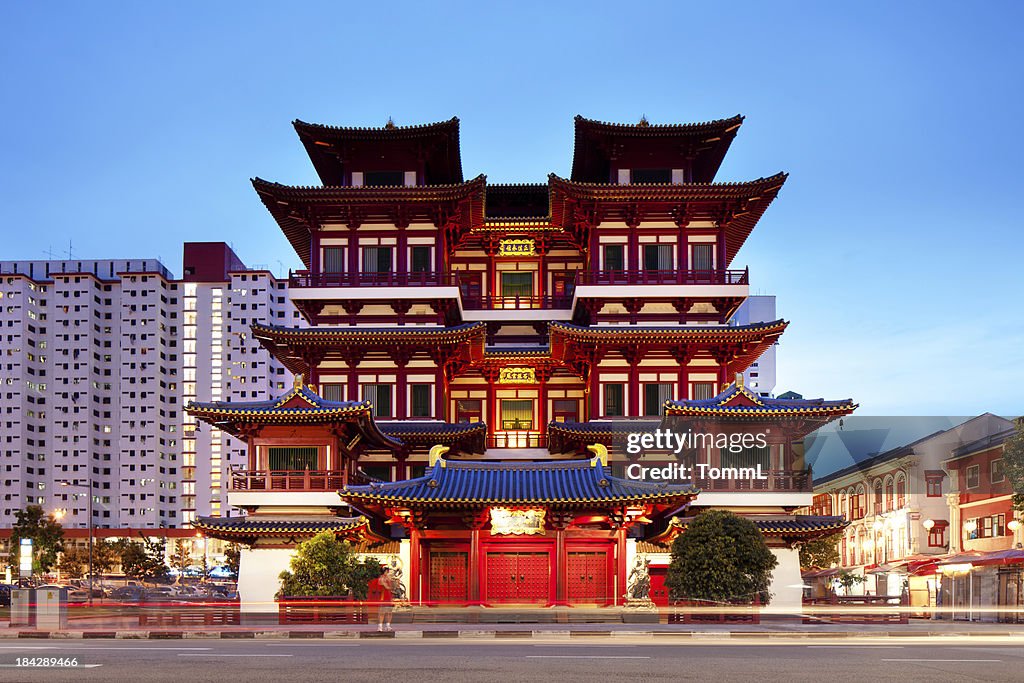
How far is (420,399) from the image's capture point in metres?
48.7

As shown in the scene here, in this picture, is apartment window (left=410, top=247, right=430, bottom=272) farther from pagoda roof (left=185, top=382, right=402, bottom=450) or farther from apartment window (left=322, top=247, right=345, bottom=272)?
pagoda roof (left=185, top=382, right=402, bottom=450)

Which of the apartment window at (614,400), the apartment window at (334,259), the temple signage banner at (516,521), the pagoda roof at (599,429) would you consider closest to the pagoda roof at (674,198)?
the apartment window at (614,400)

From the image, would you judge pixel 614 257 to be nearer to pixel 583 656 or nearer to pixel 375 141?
pixel 375 141

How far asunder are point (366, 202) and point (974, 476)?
1426 inches

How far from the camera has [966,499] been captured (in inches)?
2137

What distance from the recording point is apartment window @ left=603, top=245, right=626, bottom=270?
4984 cm

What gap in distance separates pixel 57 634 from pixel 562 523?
17.0 m

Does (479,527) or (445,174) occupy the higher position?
(445,174)

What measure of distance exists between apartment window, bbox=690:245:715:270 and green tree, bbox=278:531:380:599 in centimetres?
2476

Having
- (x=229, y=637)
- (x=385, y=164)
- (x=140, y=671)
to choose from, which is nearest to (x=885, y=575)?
(x=385, y=164)

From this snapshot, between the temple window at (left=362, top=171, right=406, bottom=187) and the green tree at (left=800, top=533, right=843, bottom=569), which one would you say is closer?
the temple window at (left=362, top=171, right=406, bottom=187)

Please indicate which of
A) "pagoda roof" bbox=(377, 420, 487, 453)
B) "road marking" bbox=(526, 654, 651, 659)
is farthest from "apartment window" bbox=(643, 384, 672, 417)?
"road marking" bbox=(526, 654, 651, 659)

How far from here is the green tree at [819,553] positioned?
67062 millimetres

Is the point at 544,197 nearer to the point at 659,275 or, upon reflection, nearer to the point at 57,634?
the point at 659,275
